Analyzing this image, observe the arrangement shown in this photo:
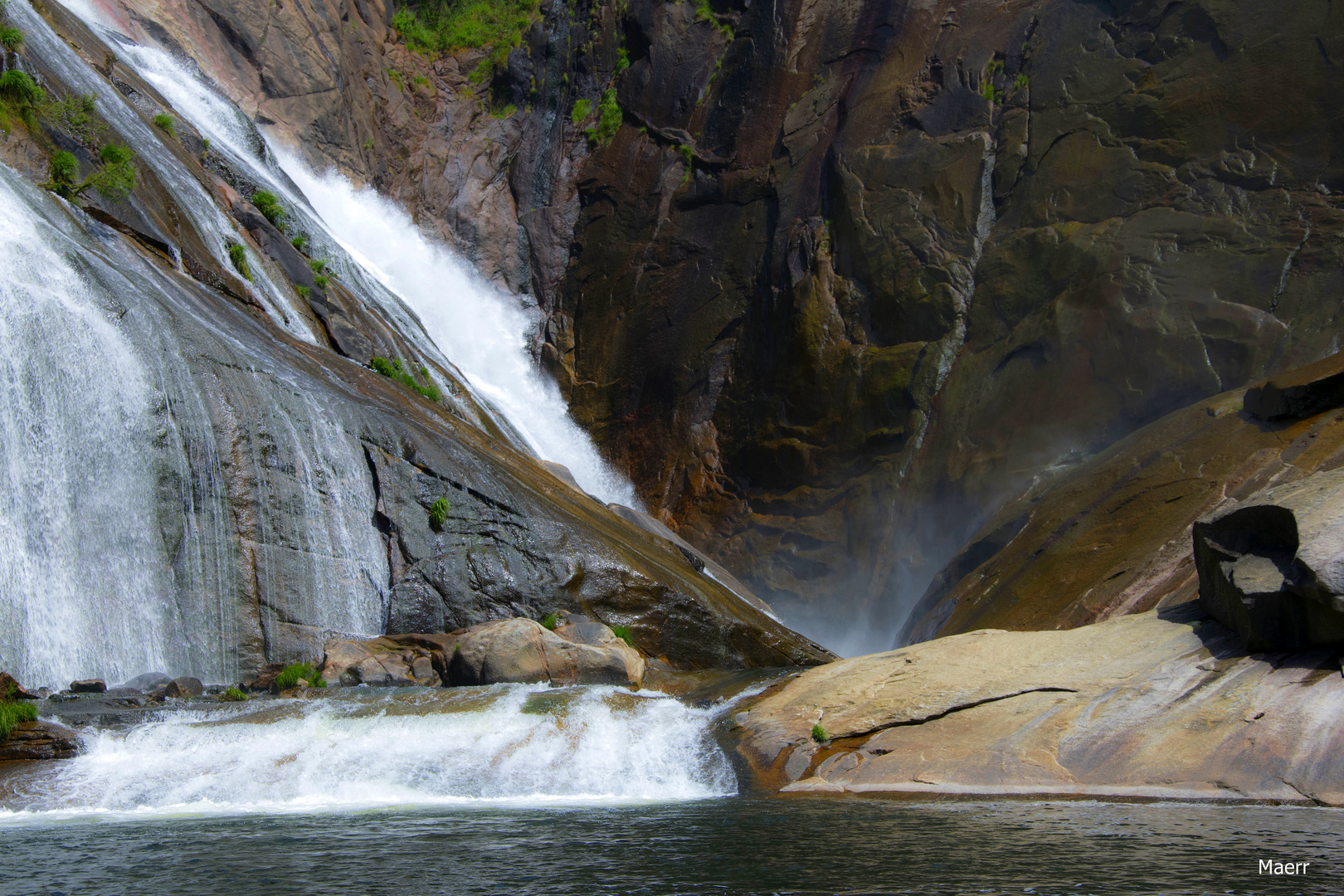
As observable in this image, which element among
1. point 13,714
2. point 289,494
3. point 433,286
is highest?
point 433,286

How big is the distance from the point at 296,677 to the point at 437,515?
359 cm

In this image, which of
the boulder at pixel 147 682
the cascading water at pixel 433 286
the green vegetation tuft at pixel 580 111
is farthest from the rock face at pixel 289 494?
the green vegetation tuft at pixel 580 111

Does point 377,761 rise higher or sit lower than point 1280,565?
lower

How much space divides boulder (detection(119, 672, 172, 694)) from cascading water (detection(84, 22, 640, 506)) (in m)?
15.6

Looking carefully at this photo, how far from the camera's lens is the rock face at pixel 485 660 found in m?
12.3

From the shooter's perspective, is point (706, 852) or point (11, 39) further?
point (11, 39)

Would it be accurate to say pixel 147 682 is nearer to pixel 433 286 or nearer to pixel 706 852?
pixel 706 852

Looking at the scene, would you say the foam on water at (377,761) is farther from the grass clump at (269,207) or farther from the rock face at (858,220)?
the grass clump at (269,207)

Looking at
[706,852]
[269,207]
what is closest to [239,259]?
[269,207]

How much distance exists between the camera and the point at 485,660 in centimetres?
1231

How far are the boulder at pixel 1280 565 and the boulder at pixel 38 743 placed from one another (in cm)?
1144

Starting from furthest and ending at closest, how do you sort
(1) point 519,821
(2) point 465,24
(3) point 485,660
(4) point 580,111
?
(2) point 465,24 < (4) point 580,111 < (3) point 485,660 < (1) point 519,821

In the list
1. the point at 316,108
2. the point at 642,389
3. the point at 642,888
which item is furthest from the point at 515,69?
the point at 642,888

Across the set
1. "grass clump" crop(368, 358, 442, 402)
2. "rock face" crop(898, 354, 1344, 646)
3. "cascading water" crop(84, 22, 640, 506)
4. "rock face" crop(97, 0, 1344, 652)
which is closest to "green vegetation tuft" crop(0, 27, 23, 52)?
"grass clump" crop(368, 358, 442, 402)
